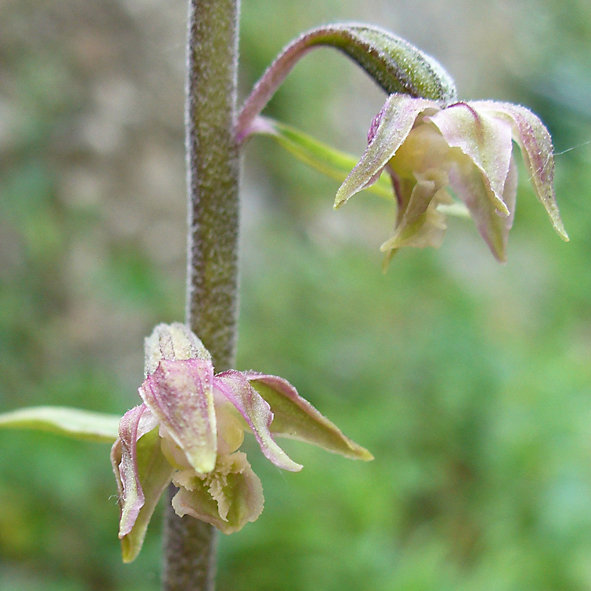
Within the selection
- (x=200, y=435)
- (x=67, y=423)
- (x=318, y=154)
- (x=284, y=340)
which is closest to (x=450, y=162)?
(x=318, y=154)

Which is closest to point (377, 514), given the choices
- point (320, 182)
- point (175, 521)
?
point (175, 521)

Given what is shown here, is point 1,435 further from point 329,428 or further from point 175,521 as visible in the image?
point 329,428

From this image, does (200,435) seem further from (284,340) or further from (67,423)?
(284,340)

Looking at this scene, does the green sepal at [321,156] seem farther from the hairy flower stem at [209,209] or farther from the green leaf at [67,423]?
the green leaf at [67,423]

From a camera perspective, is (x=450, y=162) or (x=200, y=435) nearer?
(x=200, y=435)

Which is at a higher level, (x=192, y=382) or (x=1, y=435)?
(x=192, y=382)
